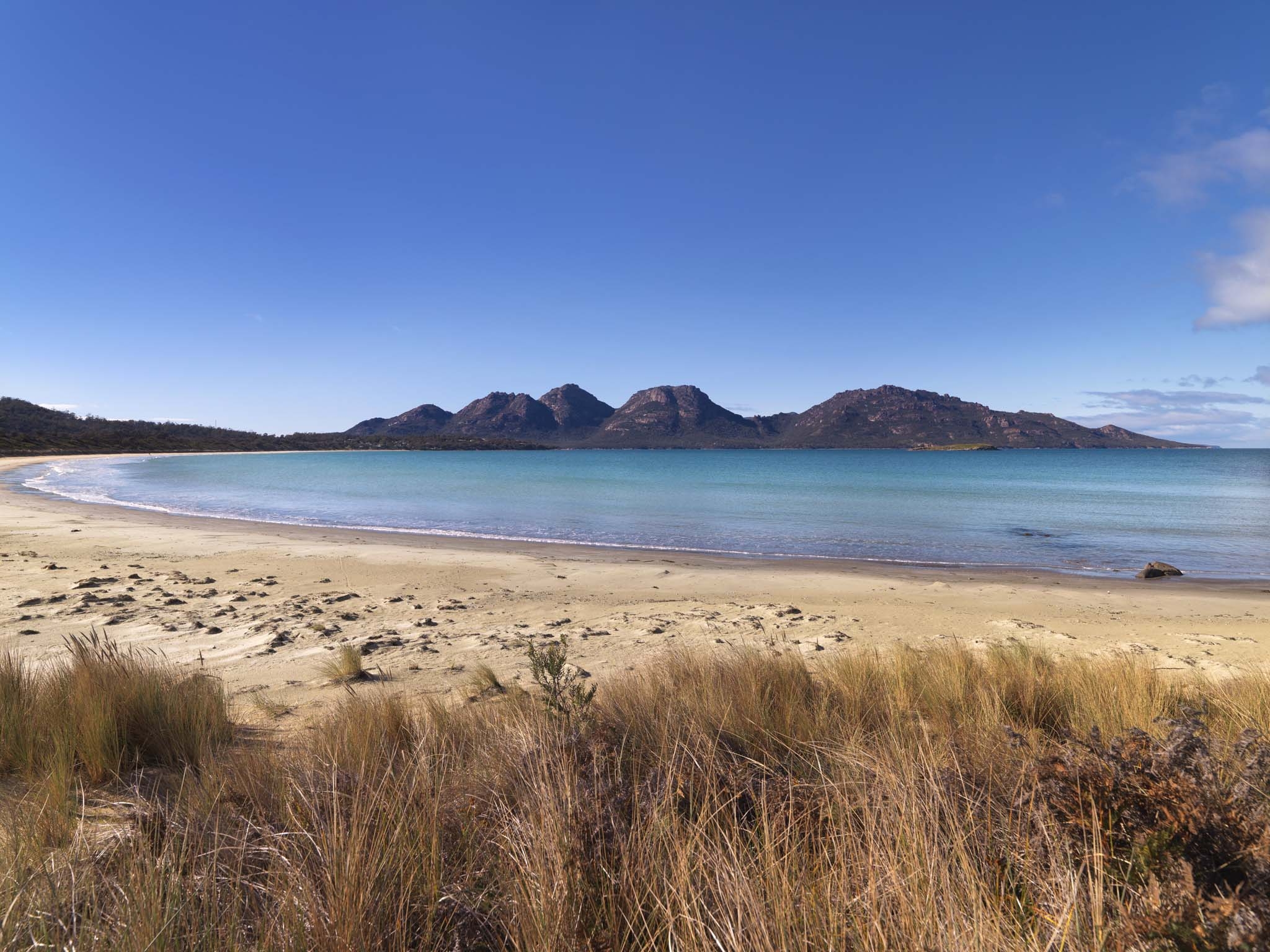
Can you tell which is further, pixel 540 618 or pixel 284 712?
pixel 540 618

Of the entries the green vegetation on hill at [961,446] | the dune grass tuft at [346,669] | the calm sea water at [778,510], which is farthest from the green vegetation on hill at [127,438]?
the green vegetation on hill at [961,446]

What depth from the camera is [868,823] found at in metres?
2.39

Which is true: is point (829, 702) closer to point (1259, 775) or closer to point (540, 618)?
point (1259, 775)

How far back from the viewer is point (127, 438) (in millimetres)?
85250

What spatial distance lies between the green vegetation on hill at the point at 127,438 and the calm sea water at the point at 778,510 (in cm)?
2001

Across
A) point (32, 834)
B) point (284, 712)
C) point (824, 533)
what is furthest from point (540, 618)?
point (824, 533)

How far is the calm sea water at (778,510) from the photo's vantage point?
59.8 feet

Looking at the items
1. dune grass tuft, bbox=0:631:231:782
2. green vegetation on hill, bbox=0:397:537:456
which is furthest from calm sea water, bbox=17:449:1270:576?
green vegetation on hill, bbox=0:397:537:456

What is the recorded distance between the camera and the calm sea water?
18.2 meters

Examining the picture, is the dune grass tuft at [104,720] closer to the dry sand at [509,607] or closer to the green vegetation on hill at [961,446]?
the dry sand at [509,607]

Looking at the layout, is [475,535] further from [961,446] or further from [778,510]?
[961,446]

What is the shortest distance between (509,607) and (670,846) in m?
7.78

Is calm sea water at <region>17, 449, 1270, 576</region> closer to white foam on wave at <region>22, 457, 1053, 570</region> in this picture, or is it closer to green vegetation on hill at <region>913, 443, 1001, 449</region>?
white foam on wave at <region>22, 457, 1053, 570</region>

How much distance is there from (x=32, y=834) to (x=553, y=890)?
86.5 inches
